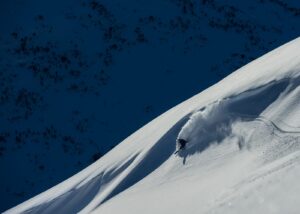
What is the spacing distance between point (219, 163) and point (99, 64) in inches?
419

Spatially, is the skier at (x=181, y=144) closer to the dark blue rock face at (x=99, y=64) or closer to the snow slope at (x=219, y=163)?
the snow slope at (x=219, y=163)

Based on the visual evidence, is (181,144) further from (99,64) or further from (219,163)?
(99,64)

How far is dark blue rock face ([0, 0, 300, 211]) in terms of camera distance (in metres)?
10.3

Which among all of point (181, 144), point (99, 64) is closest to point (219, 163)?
point (181, 144)

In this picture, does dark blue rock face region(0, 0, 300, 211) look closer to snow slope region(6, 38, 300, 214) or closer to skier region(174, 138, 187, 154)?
snow slope region(6, 38, 300, 214)

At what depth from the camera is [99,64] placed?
516 inches

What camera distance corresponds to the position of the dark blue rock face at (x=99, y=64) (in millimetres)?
10336

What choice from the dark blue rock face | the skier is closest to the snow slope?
the skier

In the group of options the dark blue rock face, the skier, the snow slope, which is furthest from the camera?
the dark blue rock face

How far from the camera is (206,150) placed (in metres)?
2.95

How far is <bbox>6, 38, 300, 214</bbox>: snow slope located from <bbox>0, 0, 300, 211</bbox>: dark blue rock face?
633 centimetres

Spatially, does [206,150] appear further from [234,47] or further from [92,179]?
[234,47]

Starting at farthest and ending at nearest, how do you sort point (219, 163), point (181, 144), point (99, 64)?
point (99, 64) → point (181, 144) → point (219, 163)

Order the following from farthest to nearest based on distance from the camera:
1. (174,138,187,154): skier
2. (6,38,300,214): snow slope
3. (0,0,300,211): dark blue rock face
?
(0,0,300,211): dark blue rock face → (174,138,187,154): skier → (6,38,300,214): snow slope
